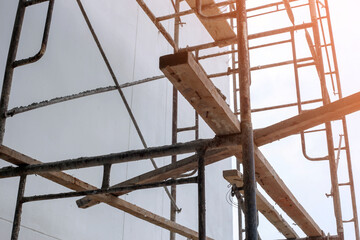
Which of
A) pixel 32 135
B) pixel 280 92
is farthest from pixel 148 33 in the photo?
pixel 280 92

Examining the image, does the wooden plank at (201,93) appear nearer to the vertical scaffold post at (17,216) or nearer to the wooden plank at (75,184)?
the wooden plank at (75,184)

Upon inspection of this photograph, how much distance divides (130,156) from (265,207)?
207cm

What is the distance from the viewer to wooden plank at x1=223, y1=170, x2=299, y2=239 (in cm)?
479

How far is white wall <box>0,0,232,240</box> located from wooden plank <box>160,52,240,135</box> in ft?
8.00

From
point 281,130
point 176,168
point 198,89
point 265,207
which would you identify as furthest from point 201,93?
point 265,207

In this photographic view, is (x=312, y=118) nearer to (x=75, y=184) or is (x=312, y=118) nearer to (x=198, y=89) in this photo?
(x=198, y=89)

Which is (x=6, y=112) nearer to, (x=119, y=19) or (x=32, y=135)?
(x=32, y=135)

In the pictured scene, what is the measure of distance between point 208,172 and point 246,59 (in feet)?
22.3

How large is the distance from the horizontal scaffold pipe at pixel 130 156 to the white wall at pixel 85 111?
3.26 feet

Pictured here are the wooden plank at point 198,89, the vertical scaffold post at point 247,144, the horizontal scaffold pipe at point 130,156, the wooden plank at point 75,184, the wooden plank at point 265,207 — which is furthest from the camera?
the wooden plank at point 265,207

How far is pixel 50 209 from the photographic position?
5.31m

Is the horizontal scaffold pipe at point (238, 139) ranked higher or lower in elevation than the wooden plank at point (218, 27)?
lower

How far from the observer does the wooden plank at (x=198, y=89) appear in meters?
2.84

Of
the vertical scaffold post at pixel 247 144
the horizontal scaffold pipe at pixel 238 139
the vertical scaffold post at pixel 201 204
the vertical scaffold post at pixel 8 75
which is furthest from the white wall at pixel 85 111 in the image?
the vertical scaffold post at pixel 247 144
